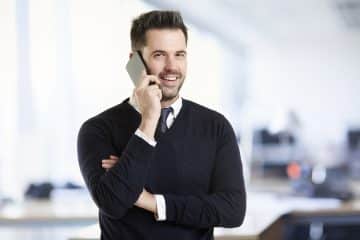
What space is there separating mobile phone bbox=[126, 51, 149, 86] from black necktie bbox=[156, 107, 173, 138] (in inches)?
5.0

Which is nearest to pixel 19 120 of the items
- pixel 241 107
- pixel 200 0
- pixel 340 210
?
pixel 340 210

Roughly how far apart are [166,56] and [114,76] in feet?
11.3

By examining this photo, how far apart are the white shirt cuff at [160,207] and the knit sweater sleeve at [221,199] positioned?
11mm

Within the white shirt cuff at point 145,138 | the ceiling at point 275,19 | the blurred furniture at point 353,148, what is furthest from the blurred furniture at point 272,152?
the white shirt cuff at point 145,138

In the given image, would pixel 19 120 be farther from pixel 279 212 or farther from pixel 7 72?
pixel 279 212

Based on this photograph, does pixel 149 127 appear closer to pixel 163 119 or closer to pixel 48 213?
pixel 163 119

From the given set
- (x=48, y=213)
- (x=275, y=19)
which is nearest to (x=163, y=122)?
(x=48, y=213)

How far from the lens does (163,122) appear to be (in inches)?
67.9

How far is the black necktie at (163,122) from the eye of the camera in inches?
66.8

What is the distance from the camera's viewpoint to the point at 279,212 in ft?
11.5

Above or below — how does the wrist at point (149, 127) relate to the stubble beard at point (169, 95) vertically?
below

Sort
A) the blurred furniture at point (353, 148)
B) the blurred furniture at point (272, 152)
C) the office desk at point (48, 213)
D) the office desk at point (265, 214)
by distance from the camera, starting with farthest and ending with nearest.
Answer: the blurred furniture at point (272, 152) < the blurred furniture at point (353, 148) < the office desk at point (48, 213) < the office desk at point (265, 214)

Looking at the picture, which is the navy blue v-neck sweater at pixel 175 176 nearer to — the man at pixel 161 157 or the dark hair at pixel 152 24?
the man at pixel 161 157

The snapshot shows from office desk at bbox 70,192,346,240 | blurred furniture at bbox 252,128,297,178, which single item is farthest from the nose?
blurred furniture at bbox 252,128,297,178
